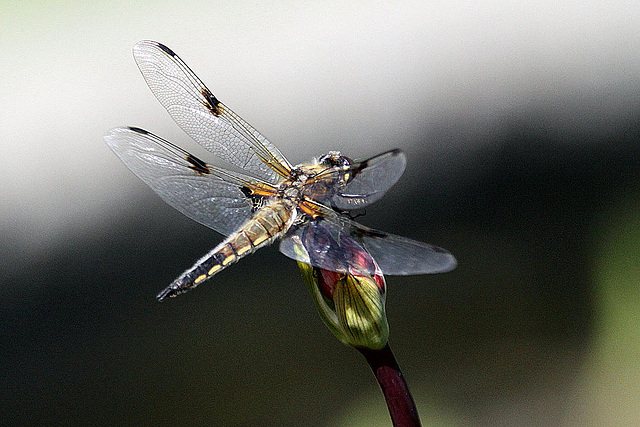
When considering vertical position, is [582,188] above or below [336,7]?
below

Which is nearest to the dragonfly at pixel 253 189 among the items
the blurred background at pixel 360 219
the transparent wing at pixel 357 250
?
the transparent wing at pixel 357 250

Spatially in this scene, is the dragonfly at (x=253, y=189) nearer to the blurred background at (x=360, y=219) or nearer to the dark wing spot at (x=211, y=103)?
the dark wing spot at (x=211, y=103)

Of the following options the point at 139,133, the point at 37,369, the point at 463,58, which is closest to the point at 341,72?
the point at 463,58

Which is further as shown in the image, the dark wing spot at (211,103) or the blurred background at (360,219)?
the blurred background at (360,219)

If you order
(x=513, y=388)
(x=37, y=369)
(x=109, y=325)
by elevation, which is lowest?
(x=37, y=369)

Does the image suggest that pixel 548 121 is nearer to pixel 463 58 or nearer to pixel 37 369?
pixel 463 58

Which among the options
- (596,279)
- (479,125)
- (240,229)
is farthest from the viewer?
(596,279)

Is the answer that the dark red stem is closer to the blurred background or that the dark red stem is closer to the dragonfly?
the dragonfly
